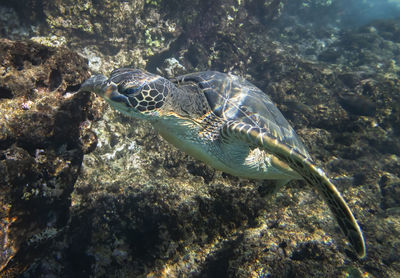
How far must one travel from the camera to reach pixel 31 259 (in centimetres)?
258

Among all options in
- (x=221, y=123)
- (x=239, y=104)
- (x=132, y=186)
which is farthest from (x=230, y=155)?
(x=132, y=186)

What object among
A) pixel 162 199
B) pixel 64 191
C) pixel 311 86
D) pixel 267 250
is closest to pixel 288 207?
pixel 267 250

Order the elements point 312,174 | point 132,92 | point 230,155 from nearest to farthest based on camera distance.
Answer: point 312,174 < point 132,92 < point 230,155

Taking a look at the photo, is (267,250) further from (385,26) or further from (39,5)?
(385,26)

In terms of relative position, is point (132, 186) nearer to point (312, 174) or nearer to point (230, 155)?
point (230, 155)

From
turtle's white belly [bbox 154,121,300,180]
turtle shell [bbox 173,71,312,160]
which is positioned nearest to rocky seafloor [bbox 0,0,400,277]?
turtle's white belly [bbox 154,121,300,180]

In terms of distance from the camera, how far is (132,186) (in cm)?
323

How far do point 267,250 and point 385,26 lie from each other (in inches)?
989

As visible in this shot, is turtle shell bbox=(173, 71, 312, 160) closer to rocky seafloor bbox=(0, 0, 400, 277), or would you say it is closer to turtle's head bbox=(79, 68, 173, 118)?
turtle's head bbox=(79, 68, 173, 118)

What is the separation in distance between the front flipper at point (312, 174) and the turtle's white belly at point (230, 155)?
275mm

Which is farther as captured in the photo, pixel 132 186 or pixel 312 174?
pixel 132 186

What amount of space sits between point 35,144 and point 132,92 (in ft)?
4.36

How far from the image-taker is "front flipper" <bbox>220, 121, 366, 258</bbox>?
78.4 inches

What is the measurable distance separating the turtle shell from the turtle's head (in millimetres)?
837
